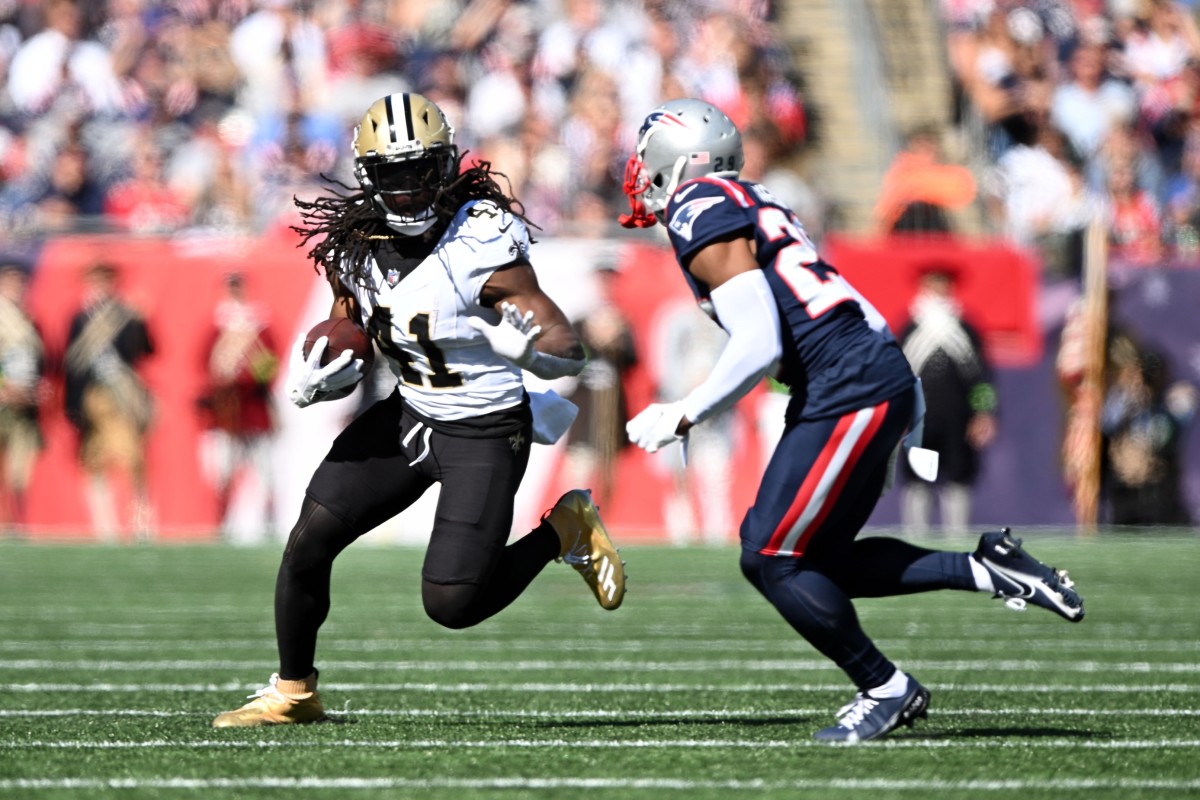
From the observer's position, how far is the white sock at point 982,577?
4785mm

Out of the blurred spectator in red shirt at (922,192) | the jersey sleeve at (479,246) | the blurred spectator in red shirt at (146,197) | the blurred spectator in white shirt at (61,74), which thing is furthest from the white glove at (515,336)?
the blurred spectator in white shirt at (61,74)

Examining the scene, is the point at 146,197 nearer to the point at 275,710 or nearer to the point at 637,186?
the point at 275,710

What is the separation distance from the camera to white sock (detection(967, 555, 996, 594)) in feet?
15.7

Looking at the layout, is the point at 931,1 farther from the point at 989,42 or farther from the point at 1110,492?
the point at 1110,492

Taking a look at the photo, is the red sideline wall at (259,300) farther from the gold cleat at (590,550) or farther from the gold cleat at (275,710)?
the gold cleat at (275,710)

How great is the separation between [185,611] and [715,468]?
5135 millimetres

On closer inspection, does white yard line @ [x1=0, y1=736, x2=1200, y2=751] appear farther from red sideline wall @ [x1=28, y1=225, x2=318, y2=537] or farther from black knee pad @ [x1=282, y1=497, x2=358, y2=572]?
red sideline wall @ [x1=28, y1=225, x2=318, y2=537]

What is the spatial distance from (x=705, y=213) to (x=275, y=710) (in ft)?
5.58

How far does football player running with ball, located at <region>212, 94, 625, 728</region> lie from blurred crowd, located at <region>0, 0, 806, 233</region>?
8.17m

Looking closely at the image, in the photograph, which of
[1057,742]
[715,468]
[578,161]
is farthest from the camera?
[578,161]

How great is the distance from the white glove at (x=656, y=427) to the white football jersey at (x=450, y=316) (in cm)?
70

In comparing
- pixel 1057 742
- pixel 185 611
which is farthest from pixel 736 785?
pixel 185 611

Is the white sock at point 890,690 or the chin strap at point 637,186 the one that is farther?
the chin strap at point 637,186

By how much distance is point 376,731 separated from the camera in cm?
497
